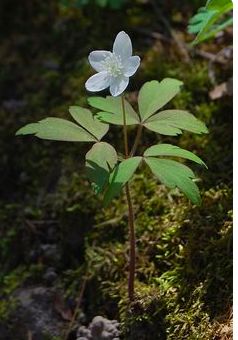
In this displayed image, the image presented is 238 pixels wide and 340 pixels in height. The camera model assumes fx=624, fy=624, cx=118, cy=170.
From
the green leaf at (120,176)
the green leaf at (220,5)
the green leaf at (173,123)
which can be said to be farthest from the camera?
the green leaf at (220,5)

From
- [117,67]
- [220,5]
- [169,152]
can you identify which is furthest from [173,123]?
[220,5]

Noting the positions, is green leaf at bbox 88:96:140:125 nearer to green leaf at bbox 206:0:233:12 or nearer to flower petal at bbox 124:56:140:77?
flower petal at bbox 124:56:140:77

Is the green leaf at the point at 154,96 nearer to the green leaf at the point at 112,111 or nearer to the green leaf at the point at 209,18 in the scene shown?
the green leaf at the point at 112,111

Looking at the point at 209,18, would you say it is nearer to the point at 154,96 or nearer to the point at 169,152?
the point at 154,96

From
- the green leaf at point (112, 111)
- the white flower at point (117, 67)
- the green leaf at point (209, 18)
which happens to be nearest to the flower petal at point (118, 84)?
the white flower at point (117, 67)

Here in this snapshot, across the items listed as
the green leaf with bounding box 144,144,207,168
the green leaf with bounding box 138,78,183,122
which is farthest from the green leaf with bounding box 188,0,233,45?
the green leaf with bounding box 144,144,207,168

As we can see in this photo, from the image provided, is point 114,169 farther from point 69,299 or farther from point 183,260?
point 69,299

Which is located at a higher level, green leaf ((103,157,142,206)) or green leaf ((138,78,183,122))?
green leaf ((138,78,183,122))
